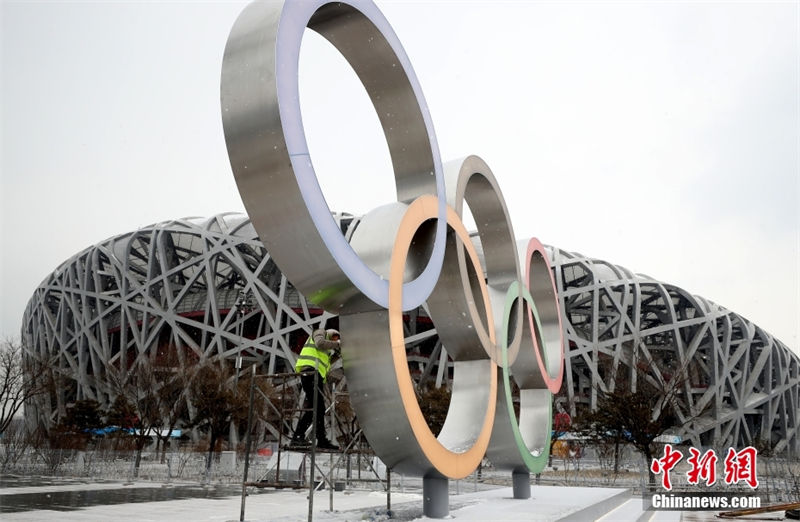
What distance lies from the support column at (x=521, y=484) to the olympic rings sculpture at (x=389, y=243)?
360mm

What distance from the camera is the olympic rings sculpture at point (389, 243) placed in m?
6.12

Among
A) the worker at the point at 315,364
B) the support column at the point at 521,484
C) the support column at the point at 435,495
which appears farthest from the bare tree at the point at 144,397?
the support column at the point at 435,495

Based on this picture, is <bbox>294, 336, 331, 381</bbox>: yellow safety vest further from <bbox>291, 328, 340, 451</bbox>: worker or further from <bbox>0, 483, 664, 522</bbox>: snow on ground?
A: <bbox>0, 483, 664, 522</bbox>: snow on ground

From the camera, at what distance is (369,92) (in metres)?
9.05

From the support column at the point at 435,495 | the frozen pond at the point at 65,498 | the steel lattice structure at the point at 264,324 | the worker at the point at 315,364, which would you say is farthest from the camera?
the steel lattice structure at the point at 264,324

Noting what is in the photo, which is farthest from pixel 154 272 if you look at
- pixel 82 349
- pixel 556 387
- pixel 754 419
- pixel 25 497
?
pixel 754 419

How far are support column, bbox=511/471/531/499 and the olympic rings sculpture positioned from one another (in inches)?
14.2

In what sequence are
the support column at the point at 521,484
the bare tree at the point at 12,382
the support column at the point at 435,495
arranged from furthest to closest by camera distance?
the bare tree at the point at 12,382 < the support column at the point at 521,484 < the support column at the point at 435,495

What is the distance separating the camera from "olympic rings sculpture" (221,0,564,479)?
6117 mm

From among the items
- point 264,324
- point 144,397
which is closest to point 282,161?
point 144,397

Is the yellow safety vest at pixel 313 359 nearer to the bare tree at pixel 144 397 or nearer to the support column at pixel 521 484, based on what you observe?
the support column at pixel 521 484

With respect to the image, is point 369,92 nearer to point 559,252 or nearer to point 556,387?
point 556,387

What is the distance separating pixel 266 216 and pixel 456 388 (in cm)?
553

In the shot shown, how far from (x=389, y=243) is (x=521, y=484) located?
23.9ft
